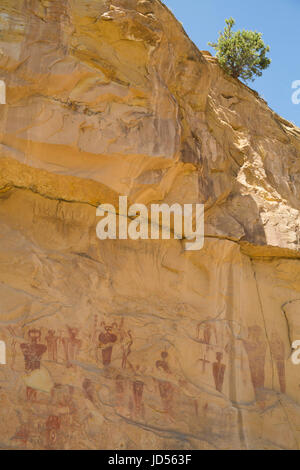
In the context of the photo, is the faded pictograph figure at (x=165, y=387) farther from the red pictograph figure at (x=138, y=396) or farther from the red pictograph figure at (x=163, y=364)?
the red pictograph figure at (x=138, y=396)

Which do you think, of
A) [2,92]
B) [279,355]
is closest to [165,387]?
[279,355]

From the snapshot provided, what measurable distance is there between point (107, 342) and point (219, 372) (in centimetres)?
210

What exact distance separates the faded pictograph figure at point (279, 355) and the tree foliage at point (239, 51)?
666 centimetres

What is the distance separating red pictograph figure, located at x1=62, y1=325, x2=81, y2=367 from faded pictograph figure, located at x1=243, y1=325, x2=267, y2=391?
10.6 feet

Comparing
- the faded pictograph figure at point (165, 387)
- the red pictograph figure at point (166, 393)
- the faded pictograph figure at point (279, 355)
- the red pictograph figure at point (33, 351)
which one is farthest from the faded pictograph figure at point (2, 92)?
the faded pictograph figure at point (279, 355)

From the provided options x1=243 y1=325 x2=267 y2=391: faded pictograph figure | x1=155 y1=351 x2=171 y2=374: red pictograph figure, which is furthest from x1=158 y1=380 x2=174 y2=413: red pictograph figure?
x1=243 y1=325 x2=267 y2=391: faded pictograph figure

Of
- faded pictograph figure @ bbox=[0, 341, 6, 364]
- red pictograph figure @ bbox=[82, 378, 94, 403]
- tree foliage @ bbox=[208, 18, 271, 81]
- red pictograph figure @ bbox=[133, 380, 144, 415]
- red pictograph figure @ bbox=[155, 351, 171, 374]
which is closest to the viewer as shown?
faded pictograph figure @ bbox=[0, 341, 6, 364]

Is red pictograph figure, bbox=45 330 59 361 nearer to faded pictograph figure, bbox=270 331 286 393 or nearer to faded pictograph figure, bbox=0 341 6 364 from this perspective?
faded pictograph figure, bbox=0 341 6 364

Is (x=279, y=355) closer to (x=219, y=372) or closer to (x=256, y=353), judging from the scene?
(x=256, y=353)

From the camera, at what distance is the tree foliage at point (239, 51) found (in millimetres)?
13367

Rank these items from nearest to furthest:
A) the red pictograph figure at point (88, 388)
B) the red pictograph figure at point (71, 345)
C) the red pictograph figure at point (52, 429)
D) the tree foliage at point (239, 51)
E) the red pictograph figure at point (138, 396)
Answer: the red pictograph figure at point (52, 429)
the red pictograph figure at point (88, 388)
the red pictograph figure at point (71, 345)
the red pictograph figure at point (138, 396)
the tree foliage at point (239, 51)

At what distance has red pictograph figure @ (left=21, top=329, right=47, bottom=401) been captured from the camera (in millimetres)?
8148

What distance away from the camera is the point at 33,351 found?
8.23 m
